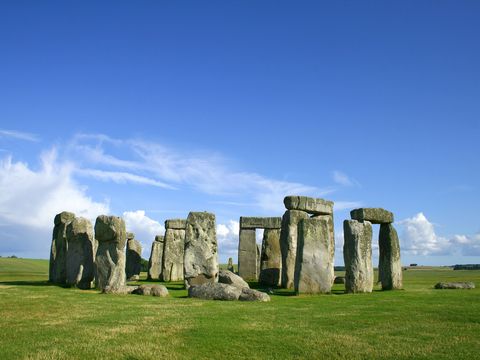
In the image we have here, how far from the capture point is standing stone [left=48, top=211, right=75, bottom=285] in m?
21.8

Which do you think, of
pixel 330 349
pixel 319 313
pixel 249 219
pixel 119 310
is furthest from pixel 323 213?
pixel 330 349

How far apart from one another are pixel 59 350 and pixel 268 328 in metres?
3.85

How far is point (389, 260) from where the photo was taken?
789 inches

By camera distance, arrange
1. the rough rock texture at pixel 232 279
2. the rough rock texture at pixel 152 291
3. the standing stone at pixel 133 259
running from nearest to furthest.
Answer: the rough rock texture at pixel 152 291 → the rough rock texture at pixel 232 279 → the standing stone at pixel 133 259

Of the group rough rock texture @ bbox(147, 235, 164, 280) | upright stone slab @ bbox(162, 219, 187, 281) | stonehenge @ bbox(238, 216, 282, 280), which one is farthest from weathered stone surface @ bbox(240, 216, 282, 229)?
rough rock texture @ bbox(147, 235, 164, 280)

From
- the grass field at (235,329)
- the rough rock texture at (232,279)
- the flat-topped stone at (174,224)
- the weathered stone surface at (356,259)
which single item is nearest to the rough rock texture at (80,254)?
the rough rock texture at (232,279)

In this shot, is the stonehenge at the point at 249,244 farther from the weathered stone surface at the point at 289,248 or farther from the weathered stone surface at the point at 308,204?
the weathered stone surface at the point at 289,248

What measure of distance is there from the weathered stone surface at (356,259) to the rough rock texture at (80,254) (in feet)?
32.7

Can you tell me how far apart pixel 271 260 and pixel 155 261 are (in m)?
7.98

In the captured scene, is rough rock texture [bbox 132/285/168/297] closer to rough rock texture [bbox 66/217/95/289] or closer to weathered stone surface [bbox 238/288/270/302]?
weathered stone surface [bbox 238/288/270/302]

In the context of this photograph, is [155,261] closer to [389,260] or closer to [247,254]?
[247,254]

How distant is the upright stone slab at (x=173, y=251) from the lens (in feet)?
90.7

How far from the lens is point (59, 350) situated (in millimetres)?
7672

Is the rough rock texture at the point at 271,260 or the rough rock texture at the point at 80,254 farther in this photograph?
the rough rock texture at the point at 271,260
